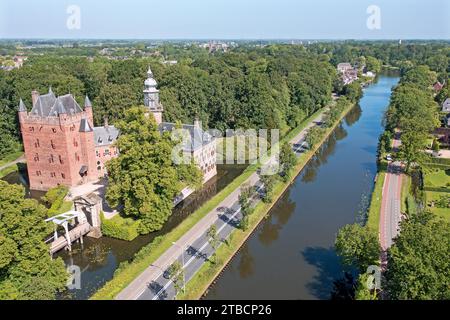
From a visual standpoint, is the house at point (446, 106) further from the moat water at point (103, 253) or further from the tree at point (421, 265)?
the tree at point (421, 265)

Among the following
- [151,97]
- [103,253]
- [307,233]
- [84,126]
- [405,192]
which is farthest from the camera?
[151,97]

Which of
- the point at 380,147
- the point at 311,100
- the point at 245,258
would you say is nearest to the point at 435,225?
the point at 245,258

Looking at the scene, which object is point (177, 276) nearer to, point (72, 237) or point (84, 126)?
point (72, 237)

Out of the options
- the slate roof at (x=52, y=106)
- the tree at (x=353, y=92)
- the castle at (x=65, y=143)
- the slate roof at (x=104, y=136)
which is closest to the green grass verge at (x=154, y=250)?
the castle at (x=65, y=143)

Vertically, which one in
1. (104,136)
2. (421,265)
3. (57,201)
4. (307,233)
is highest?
(104,136)

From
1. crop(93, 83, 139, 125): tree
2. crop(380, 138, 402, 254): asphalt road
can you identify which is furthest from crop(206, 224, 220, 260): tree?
crop(93, 83, 139, 125): tree

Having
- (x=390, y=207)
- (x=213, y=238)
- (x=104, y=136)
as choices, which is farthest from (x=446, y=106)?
(x=213, y=238)
